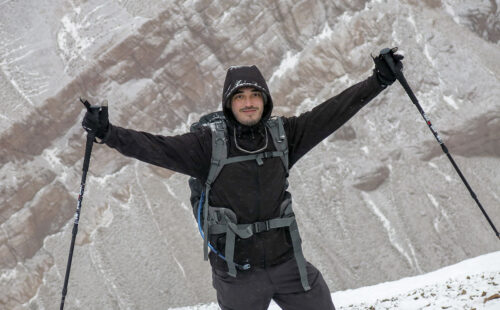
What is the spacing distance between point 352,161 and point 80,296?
92.2 feet

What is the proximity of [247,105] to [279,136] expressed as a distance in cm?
46

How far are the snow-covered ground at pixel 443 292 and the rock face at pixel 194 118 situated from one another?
74.2ft

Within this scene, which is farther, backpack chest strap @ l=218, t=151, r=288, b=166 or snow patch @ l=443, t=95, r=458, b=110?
snow patch @ l=443, t=95, r=458, b=110

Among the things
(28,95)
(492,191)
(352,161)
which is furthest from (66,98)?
(492,191)

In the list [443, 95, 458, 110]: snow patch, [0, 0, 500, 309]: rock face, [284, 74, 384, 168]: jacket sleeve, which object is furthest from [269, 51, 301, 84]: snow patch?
[284, 74, 384, 168]: jacket sleeve

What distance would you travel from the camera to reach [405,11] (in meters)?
46.3

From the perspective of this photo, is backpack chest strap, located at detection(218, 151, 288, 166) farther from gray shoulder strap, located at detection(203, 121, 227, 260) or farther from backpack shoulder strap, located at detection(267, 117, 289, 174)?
backpack shoulder strap, located at detection(267, 117, 289, 174)

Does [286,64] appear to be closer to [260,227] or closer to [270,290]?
[260,227]

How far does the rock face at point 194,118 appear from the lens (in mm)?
37906

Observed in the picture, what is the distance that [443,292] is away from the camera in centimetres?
963

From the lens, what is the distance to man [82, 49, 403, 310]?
4.19 meters

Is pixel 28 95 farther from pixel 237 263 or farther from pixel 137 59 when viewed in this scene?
pixel 237 263

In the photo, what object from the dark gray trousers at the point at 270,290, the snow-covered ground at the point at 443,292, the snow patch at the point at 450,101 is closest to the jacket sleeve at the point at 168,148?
the dark gray trousers at the point at 270,290

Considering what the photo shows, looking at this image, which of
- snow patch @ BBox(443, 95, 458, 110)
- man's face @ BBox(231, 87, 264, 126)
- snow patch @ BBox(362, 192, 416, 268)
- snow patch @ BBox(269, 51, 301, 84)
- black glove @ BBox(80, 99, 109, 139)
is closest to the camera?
black glove @ BBox(80, 99, 109, 139)
